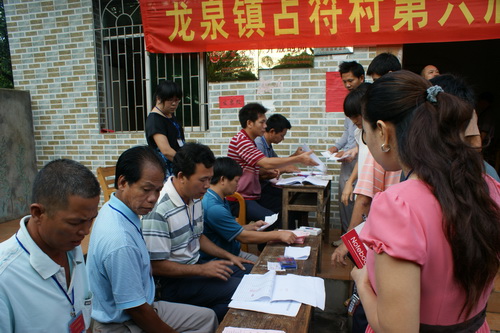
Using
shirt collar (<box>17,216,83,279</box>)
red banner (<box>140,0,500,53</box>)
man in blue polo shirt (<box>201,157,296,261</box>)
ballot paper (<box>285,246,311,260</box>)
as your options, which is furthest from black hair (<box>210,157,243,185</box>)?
red banner (<box>140,0,500,53</box>)

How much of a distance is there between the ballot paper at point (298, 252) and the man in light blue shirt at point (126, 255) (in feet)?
2.48

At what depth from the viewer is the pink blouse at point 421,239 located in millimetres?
744

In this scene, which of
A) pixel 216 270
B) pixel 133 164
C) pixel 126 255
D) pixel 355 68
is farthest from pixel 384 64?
pixel 126 255

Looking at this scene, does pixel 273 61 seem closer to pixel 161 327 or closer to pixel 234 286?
pixel 234 286

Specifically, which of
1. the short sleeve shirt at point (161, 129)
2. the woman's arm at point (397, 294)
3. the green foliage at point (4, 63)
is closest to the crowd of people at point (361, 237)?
the woman's arm at point (397, 294)

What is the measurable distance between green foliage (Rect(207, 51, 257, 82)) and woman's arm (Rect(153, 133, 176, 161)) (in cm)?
151

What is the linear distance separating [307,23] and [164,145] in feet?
6.86

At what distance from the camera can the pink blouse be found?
744mm

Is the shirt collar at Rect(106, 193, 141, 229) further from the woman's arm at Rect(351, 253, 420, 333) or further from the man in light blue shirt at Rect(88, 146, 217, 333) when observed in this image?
the woman's arm at Rect(351, 253, 420, 333)

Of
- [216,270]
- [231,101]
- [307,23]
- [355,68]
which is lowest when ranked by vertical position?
[216,270]

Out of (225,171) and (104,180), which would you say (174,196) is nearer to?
(225,171)

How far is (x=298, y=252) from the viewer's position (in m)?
2.07

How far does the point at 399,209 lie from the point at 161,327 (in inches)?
47.3

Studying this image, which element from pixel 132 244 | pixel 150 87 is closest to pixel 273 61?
pixel 150 87
